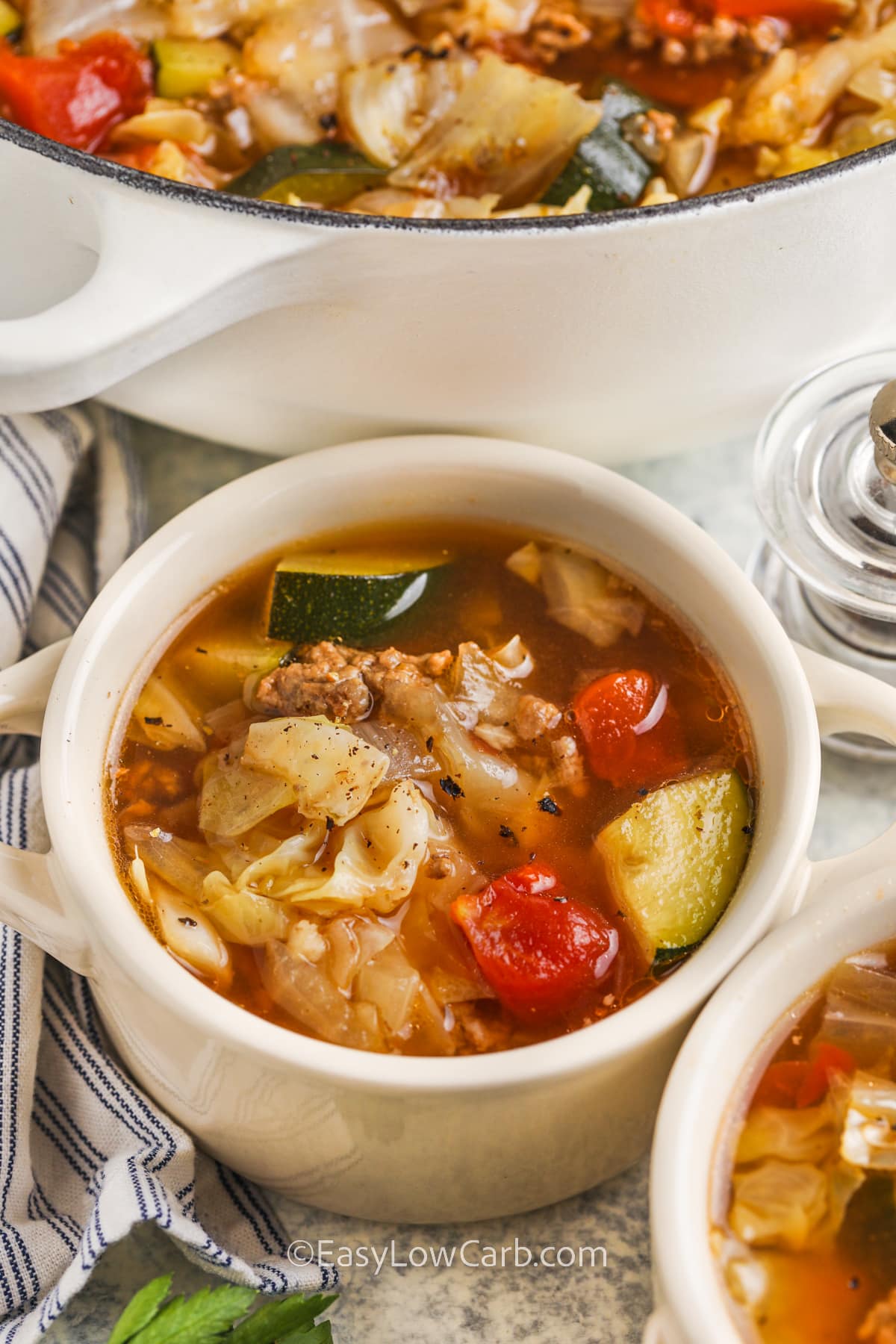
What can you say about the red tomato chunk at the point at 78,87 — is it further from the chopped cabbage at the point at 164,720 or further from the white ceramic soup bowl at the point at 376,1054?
the chopped cabbage at the point at 164,720

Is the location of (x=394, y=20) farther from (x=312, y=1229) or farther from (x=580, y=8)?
(x=312, y=1229)

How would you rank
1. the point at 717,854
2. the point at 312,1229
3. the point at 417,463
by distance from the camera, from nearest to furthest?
the point at 717,854 → the point at 312,1229 → the point at 417,463

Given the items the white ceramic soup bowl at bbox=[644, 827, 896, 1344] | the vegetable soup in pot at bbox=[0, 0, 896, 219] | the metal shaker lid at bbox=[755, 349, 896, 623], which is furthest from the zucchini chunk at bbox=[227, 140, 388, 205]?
the white ceramic soup bowl at bbox=[644, 827, 896, 1344]

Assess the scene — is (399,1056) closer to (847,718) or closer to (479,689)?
(479,689)

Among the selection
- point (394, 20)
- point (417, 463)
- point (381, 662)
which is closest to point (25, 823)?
point (381, 662)

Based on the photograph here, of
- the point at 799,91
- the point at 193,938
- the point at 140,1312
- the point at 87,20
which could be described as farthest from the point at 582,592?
the point at 87,20

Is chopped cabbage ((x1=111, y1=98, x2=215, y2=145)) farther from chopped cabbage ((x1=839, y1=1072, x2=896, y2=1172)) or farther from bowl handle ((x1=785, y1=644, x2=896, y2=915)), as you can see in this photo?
chopped cabbage ((x1=839, y1=1072, x2=896, y2=1172))

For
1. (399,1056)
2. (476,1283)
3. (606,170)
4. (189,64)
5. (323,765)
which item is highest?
(189,64)
